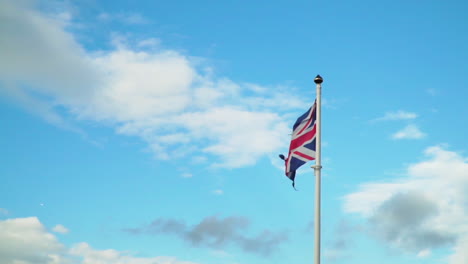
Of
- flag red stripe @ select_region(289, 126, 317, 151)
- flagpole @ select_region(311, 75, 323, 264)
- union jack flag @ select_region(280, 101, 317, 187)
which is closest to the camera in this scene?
flagpole @ select_region(311, 75, 323, 264)

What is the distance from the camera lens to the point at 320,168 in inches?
1030

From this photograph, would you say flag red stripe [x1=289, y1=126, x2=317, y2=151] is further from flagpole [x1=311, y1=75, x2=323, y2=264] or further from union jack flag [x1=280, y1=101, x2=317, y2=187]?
flagpole [x1=311, y1=75, x2=323, y2=264]

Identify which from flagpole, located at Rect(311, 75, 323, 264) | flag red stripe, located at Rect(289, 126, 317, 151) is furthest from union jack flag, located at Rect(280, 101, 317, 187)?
flagpole, located at Rect(311, 75, 323, 264)

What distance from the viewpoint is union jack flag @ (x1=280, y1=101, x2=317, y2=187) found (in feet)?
88.6

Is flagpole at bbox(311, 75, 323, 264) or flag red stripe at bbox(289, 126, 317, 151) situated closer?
flagpole at bbox(311, 75, 323, 264)

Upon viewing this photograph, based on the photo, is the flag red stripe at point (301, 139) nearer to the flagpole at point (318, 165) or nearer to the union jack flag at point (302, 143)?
the union jack flag at point (302, 143)

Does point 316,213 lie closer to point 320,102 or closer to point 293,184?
point 293,184

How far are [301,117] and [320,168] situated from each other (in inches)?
126

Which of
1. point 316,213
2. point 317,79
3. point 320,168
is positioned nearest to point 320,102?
point 317,79

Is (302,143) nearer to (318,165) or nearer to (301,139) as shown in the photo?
(301,139)

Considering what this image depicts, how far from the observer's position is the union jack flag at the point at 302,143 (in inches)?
1063

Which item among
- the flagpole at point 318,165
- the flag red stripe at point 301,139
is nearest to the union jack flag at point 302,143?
the flag red stripe at point 301,139

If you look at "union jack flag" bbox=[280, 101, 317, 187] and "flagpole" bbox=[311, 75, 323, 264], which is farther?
"union jack flag" bbox=[280, 101, 317, 187]

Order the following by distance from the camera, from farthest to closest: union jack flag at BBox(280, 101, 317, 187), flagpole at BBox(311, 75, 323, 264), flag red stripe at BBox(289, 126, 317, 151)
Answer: flag red stripe at BBox(289, 126, 317, 151) < union jack flag at BBox(280, 101, 317, 187) < flagpole at BBox(311, 75, 323, 264)
